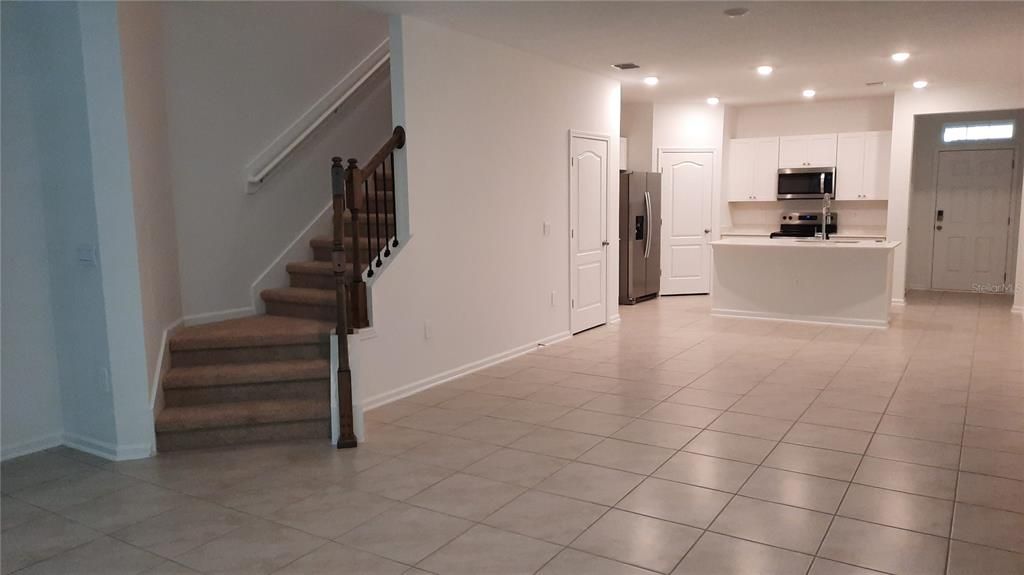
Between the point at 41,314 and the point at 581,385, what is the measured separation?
139 inches

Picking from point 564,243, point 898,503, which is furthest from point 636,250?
point 898,503

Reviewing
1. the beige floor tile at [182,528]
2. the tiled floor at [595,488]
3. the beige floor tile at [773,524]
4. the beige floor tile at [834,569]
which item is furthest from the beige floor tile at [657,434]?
the beige floor tile at [182,528]

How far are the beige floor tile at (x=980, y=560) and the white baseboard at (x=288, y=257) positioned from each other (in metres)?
4.63

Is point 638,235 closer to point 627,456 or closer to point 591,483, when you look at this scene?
point 627,456

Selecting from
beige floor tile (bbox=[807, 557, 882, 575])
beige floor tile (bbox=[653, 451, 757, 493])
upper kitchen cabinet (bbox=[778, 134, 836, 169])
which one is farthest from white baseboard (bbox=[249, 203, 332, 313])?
upper kitchen cabinet (bbox=[778, 134, 836, 169])

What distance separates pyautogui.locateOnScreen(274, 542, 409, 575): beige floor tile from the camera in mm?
2598

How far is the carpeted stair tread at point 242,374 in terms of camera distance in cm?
410

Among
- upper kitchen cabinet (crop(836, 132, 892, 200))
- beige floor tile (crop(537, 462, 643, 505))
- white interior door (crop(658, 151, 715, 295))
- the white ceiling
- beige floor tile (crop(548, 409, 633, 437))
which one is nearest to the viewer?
beige floor tile (crop(537, 462, 643, 505))

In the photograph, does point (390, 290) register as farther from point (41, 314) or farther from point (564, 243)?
point (564, 243)

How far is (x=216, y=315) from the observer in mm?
5066

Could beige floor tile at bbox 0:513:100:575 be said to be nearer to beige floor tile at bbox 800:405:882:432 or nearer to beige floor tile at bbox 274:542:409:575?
beige floor tile at bbox 274:542:409:575

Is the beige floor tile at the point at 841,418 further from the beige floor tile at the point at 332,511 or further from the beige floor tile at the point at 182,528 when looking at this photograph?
the beige floor tile at the point at 182,528

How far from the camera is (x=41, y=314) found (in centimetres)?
394

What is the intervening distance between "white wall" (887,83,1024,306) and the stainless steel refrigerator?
9.46ft
